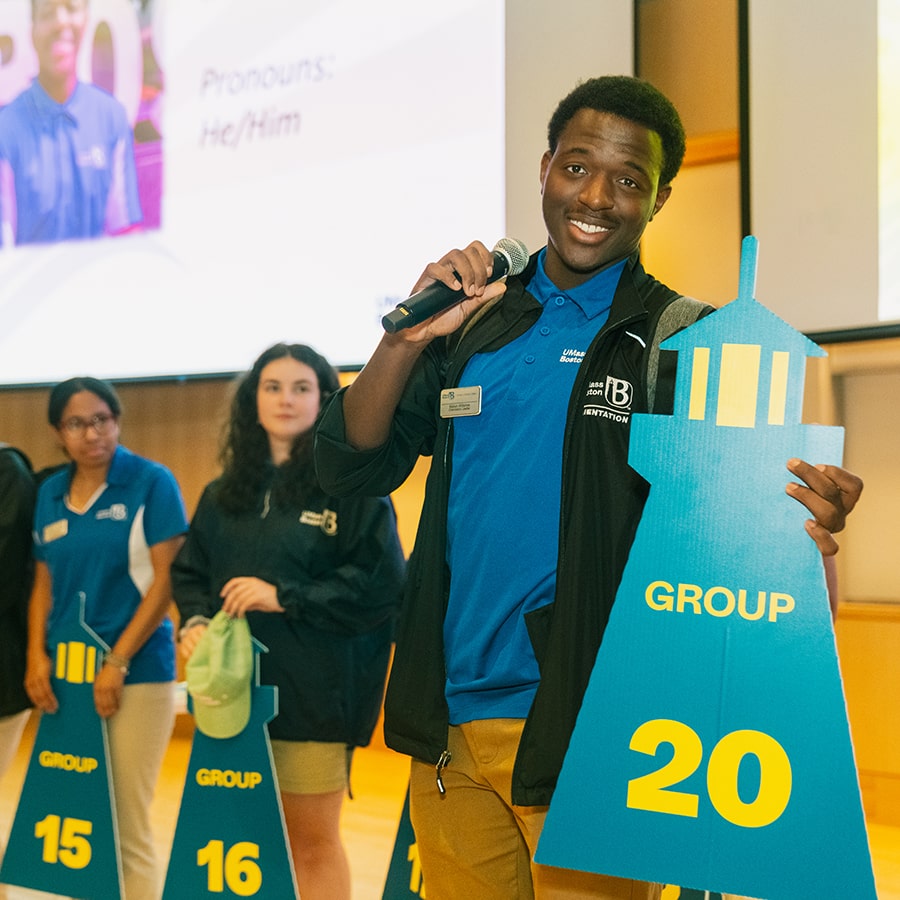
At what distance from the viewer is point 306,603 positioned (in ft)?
8.21

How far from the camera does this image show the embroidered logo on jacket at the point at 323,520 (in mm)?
2594

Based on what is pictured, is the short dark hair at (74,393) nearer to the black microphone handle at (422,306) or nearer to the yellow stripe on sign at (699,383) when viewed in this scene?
the black microphone handle at (422,306)

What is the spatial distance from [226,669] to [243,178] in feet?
7.07

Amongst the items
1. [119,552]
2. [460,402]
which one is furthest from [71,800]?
[460,402]

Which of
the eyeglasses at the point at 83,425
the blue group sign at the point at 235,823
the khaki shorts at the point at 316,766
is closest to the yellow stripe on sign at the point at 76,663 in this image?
the blue group sign at the point at 235,823

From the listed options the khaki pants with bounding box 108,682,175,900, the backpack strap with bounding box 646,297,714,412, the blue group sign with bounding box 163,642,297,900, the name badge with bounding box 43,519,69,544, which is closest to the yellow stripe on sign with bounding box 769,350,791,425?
the backpack strap with bounding box 646,297,714,412

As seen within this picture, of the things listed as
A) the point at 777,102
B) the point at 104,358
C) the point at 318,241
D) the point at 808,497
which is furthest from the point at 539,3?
the point at 808,497

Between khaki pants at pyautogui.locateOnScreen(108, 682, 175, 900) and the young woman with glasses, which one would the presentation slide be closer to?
the young woman with glasses

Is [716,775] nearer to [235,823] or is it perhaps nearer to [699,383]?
[699,383]

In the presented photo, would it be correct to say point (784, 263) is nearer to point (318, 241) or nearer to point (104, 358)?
point (318, 241)

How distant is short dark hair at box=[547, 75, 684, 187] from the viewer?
139 cm

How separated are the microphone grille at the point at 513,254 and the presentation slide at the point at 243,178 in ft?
6.70

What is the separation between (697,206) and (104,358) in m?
2.37

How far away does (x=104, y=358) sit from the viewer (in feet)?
15.0
